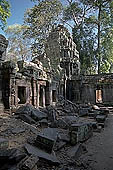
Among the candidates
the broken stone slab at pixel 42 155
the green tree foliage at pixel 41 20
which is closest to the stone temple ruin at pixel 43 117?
the broken stone slab at pixel 42 155

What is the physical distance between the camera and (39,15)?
25.3m

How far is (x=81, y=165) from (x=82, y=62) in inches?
1025

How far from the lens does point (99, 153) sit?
477cm

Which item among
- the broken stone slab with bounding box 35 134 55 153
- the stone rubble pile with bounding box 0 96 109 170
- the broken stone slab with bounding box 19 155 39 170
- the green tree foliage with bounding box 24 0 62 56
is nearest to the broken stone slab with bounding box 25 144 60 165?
the stone rubble pile with bounding box 0 96 109 170

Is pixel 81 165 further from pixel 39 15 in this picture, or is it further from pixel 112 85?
pixel 39 15

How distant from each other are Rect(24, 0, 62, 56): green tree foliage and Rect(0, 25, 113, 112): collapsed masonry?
262cm

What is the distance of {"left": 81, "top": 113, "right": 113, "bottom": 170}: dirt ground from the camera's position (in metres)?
3.97

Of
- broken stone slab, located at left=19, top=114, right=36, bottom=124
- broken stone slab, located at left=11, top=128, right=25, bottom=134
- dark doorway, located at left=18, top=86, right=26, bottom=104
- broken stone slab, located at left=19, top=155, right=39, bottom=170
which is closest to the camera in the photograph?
broken stone slab, located at left=19, top=155, right=39, bottom=170

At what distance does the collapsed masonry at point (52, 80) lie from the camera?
358 inches

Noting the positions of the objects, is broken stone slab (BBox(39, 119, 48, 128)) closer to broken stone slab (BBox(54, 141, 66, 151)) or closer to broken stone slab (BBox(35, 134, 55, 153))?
broken stone slab (BBox(54, 141, 66, 151))

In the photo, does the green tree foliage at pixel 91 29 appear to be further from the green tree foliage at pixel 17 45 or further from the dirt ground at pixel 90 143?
the dirt ground at pixel 90 143

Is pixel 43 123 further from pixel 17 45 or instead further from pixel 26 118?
pixel 17 45

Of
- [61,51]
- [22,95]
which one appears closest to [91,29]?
[61,51]

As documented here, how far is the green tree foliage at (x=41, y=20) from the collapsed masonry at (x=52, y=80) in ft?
8.58
